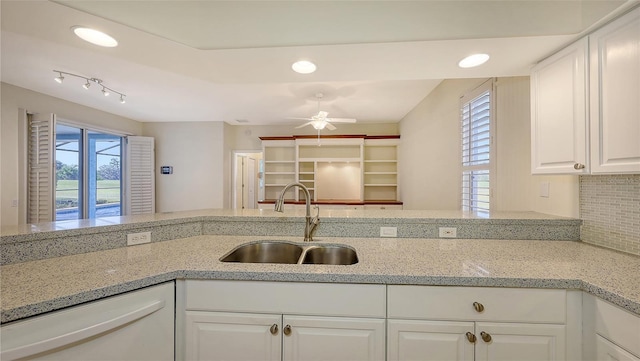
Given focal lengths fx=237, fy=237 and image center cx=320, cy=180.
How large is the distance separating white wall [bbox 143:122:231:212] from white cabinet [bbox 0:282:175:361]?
4.61 metres

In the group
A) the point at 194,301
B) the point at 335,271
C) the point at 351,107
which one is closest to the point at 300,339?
the point at 335,271

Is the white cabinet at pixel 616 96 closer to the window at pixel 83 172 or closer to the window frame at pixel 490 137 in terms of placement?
the window frame at pixel 490 137

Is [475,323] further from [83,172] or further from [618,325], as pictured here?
[83,172]

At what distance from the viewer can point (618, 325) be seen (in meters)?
0.82

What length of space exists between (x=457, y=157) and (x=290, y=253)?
92.9 inches

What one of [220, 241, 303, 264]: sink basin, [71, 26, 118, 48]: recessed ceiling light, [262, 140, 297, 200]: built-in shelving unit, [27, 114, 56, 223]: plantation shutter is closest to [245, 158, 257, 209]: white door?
[262, 140, 297, 200]: built-in shelving unit

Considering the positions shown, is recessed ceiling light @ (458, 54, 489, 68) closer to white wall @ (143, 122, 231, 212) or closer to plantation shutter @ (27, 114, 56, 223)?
white wall @ (143, 122, 231, 212)

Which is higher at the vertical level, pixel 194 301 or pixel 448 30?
pixel 448 30

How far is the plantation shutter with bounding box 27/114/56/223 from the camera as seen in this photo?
132 inches

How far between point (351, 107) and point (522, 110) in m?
2.73

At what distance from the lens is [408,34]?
1.34 metres

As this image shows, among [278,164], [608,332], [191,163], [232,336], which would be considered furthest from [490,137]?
[191,163]

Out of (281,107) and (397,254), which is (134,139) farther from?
(397,254)

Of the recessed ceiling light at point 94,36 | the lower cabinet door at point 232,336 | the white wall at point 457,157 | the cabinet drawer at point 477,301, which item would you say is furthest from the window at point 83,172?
the white wall at point 457,157
